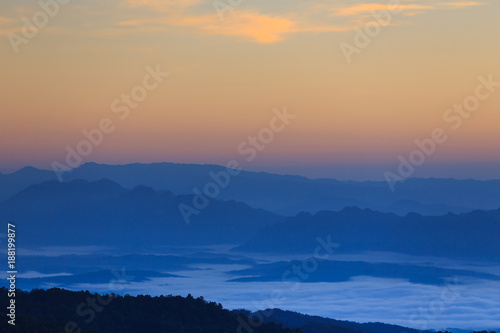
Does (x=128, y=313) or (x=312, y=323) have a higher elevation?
(x=312, y=323)

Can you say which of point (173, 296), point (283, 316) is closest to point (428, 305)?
point (283, 316)

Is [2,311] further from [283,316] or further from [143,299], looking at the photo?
[283,316]

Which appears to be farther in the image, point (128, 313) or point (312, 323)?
point (312, 323)

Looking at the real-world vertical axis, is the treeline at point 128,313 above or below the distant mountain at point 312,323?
below

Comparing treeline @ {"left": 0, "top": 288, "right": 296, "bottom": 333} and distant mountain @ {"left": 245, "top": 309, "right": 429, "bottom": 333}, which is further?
distant mountain @ {"left": 245, "top": 309, "right": 429, "bottom": 333}

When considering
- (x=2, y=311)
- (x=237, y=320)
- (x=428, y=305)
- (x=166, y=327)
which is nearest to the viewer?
(x=2, y=311)

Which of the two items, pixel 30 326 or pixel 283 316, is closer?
pixel 30 326

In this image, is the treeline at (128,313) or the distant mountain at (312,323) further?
the distant mountain at (312,323)

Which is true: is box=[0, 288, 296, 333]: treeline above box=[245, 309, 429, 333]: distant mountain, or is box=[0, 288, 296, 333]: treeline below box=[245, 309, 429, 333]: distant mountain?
below
